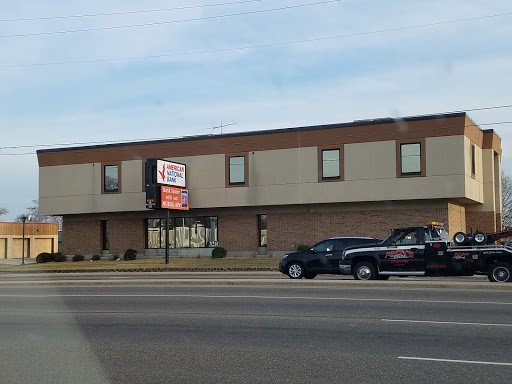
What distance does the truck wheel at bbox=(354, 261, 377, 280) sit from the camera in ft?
72.1

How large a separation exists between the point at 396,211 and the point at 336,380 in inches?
1415

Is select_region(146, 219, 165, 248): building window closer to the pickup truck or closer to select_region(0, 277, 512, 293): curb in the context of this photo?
select_region(0, 277, 512, 293): curb

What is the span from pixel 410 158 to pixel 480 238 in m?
22.0

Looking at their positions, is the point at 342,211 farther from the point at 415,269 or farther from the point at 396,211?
the point at 415,269

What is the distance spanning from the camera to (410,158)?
4188cm

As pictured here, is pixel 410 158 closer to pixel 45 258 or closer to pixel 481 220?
pixel 481 220

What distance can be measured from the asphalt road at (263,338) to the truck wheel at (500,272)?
119 inches

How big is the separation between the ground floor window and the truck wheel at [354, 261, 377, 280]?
26845 mm

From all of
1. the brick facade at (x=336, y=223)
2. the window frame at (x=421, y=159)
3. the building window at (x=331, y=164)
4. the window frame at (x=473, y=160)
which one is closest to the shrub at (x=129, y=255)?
the brick facade at (x=336, y=223)

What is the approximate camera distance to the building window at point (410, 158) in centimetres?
4172

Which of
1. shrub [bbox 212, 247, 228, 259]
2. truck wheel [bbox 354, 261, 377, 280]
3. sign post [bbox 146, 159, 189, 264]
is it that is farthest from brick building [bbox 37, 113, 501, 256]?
truck wheel [bbox 354, 261, 377, 280]

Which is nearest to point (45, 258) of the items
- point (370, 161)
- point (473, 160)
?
point (370, 161)

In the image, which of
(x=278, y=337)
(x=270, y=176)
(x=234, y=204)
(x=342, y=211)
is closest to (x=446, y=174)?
(x=342, y=211)

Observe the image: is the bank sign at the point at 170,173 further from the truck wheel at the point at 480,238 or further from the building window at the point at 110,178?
the truck wheel at the point at 480,238
